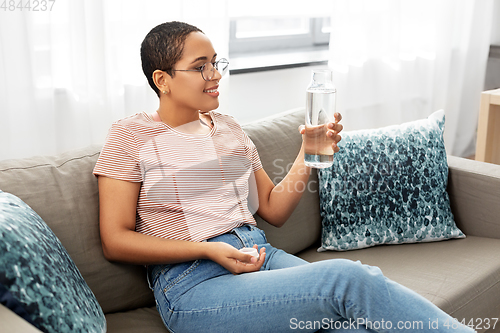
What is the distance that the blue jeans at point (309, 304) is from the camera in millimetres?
1070

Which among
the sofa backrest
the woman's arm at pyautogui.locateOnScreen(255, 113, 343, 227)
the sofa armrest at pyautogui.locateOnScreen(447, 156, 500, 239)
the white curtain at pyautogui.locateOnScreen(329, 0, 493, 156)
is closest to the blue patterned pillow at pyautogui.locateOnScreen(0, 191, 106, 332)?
the sofa backrest

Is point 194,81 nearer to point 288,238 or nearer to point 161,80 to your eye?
point 161,80

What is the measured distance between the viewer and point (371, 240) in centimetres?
166

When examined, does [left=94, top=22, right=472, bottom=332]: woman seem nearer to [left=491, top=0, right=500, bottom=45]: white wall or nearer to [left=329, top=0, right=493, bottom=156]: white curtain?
[left=329, top=0, right=493, bottom=156]: white curtain

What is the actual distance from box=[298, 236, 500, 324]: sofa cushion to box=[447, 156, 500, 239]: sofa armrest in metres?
0.04

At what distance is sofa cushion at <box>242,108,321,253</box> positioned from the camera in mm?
1621

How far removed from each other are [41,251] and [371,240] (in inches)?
41.1

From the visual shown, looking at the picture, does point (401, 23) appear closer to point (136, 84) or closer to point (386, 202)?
point (386, 202)

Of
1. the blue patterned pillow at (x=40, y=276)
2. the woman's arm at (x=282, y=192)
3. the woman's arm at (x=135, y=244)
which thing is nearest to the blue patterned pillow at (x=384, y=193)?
the woman's arm at (x=282, y=192)

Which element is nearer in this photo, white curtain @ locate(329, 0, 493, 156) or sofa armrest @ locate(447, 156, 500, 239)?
sofa armrest @ locate(447, 156, 500, 239)

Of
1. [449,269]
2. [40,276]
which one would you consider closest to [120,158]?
[40,276]

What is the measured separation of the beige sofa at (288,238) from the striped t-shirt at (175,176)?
127 millimetres

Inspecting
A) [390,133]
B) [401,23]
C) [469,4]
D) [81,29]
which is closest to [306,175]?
[390,133]

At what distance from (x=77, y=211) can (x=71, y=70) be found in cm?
55
